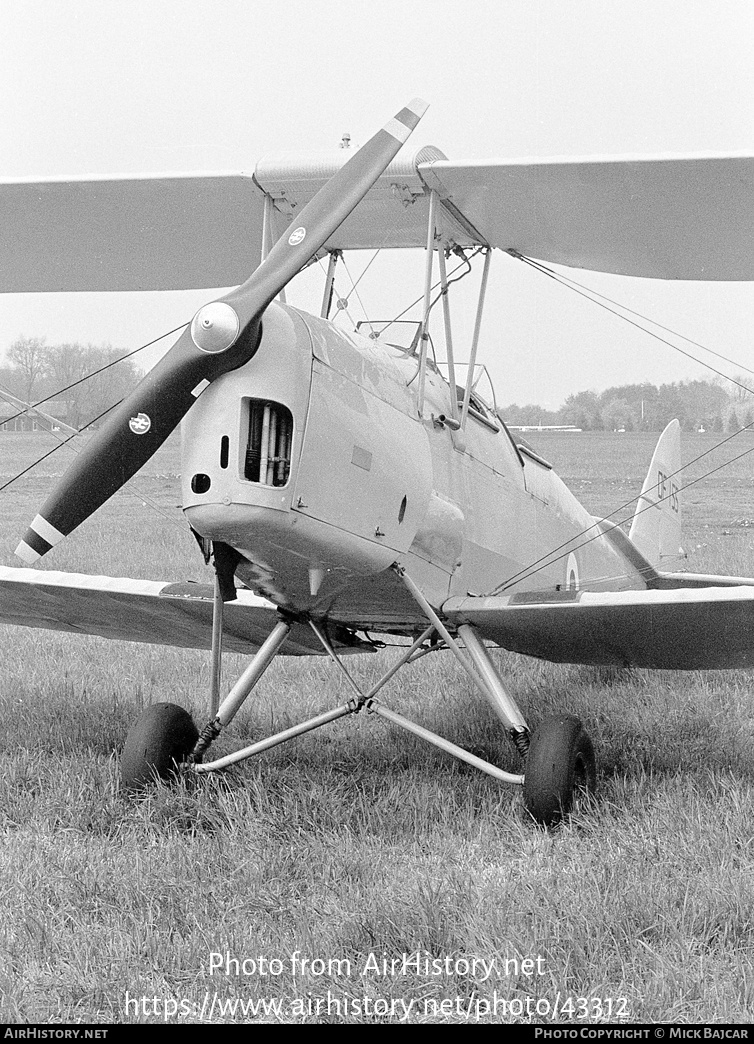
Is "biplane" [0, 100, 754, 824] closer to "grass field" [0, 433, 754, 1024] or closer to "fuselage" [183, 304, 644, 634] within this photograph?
"fuselage" [183, 304, 644, 634]

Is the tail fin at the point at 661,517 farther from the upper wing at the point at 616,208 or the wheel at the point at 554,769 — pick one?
the wheel at the point at 554,769

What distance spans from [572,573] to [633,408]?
20.2m

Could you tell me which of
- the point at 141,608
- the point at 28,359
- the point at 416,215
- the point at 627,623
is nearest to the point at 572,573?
the point at 627,623

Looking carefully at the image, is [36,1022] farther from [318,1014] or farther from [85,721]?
[85,721]

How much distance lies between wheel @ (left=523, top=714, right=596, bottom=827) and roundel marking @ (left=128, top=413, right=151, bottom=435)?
193 centimetres

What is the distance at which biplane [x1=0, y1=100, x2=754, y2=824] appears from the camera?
12.2 feet

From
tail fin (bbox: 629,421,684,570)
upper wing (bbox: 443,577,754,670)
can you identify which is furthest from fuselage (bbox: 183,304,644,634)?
tail fin (bbox: 629,421,684,570)

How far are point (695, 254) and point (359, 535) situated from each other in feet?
→ 10.2

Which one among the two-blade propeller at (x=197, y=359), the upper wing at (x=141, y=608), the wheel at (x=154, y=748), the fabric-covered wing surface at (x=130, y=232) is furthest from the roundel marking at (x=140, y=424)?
the fabric-covered wing surface at (x=130, y=232)

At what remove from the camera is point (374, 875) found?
3.65 meters

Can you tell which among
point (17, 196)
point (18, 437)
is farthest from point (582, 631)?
point (18, 437)

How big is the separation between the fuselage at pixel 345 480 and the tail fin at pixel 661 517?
12.5ft

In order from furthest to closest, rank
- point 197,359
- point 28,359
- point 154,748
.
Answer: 1. point 28,359
2. point 154,748
3. point 197,359

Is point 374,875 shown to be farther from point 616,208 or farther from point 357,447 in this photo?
point 616,208
